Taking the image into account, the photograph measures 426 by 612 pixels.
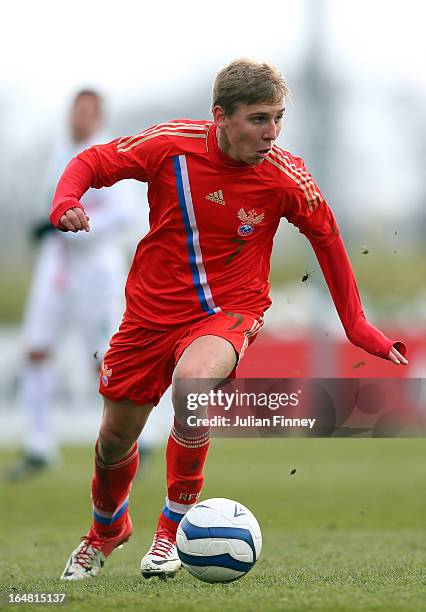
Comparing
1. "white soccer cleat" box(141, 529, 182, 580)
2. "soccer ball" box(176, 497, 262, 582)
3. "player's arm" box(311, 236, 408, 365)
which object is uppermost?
"player's arm" box(311, 236, 408, 365)

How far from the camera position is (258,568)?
4941 mm

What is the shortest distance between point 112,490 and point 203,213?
122 centimetres

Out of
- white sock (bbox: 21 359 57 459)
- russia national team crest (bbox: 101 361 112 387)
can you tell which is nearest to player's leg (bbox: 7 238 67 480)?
white sock (bbox: 21 359 57 459)

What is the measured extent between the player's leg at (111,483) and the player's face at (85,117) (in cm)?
426

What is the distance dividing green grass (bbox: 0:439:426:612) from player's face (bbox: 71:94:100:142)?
2.62 metres

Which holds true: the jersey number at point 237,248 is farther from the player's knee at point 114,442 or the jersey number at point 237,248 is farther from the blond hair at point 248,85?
the player's knee at point 114,442

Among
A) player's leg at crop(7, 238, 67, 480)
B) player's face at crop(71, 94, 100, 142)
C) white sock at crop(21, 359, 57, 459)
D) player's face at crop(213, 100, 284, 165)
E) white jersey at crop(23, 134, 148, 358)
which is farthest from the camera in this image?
white sock at crop(21, 359, 57, 459)

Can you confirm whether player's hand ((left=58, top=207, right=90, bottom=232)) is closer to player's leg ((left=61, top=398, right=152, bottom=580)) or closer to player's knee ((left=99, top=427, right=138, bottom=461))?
player's leg ((left=61, top=398, right=152, bottom=580))

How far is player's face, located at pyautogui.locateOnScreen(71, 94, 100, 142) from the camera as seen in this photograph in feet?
28.4

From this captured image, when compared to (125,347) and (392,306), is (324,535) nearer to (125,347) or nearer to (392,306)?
(125,347)

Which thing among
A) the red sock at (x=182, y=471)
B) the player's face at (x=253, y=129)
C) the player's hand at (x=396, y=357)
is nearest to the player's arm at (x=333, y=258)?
the player's hand at (x=396, y=357)

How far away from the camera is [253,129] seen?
4402 mm
